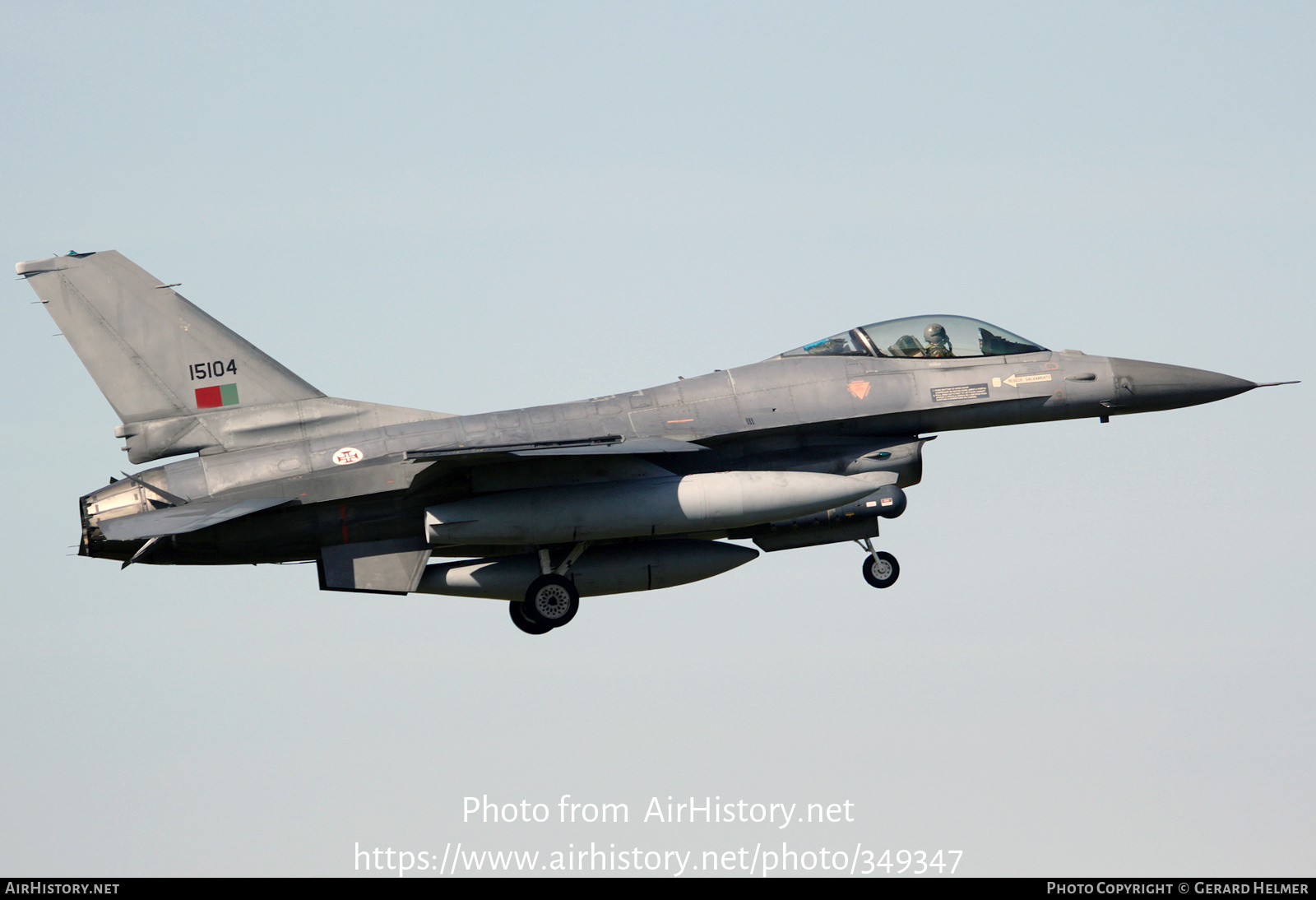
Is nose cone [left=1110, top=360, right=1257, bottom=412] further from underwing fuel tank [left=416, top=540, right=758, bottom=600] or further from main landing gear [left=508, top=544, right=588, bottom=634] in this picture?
main landing gear [left=508, top=544, right=588, bottom=634]

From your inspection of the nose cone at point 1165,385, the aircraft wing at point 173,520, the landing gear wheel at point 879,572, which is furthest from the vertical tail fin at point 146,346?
the nose cone at point 1165,385

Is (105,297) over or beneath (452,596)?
over

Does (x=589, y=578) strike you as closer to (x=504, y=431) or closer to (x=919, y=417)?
(x=504, y=431)

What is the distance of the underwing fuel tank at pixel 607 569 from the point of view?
1823cm

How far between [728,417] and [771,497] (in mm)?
1521

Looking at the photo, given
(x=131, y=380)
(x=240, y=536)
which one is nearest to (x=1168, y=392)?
(x=240, y=536)

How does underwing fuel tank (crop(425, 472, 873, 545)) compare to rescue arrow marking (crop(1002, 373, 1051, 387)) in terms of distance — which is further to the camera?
rescue arrow marking (crop(1002, 373, 1051, 387))

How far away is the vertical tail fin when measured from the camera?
1834 centimetres

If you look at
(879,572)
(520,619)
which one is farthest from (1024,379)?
(520,619)

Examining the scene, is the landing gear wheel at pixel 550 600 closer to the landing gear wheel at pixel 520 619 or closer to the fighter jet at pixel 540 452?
the fighter jet at pixel 540 452

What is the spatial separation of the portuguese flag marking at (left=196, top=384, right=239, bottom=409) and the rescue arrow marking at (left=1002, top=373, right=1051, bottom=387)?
9721 millimetres

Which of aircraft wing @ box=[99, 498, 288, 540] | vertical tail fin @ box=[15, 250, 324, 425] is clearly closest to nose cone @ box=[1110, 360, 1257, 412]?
vertical tail fin @ box=[15, 250, 324, 425]

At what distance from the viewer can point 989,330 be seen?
1922cm

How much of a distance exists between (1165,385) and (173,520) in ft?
40.7
